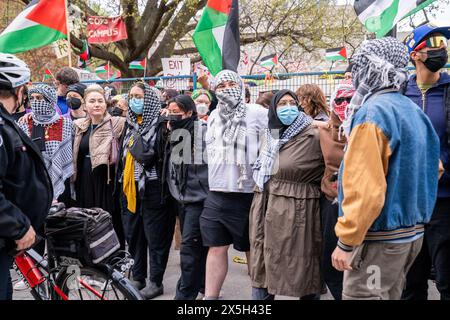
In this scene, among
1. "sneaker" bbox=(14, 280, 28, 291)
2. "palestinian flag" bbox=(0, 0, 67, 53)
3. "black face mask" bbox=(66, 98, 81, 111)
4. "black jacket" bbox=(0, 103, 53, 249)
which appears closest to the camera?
"black jacket" bbox=(0, 103, 53, 249)

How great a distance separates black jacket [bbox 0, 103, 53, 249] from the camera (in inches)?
105

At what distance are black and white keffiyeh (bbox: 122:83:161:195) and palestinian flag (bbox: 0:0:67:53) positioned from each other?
222cm

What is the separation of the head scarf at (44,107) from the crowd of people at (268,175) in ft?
0.04

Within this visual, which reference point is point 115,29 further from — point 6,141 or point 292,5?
point 6,141

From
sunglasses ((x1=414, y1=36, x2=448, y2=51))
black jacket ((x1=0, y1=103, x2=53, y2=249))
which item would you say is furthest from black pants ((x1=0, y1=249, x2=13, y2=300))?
sunglasses ((x1=414, y1=36, x2=448, y2=51))

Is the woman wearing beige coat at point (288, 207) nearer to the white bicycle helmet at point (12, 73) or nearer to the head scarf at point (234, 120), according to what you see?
the head scarf at point (234, 120)

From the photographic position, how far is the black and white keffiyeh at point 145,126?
4691 mm

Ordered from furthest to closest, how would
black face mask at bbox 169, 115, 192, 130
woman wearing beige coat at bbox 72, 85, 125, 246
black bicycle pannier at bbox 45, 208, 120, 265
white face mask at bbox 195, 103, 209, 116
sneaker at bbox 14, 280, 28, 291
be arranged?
1. white face mask at bbox 195, 103, 209, 116
2. woman wearing beige coat at bbox 72, 85, 125, 246
3. sneaker at bbox 14, 280, 28, 291
4. black face mask at bbox 169, 115, 192, 130
5. black bicycle pannier at bbox 45, 208, 120, 265

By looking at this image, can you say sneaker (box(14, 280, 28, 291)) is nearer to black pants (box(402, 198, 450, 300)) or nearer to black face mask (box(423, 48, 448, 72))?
black pants (box(402, 198, 450, 300))

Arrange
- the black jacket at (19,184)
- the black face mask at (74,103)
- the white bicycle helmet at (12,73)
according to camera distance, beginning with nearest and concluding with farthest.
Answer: the black jacket at (19,184), the white bicycle helmet at (12,73), the black face mask at (74,103)

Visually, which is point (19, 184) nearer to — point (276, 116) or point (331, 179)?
point (276, 116)

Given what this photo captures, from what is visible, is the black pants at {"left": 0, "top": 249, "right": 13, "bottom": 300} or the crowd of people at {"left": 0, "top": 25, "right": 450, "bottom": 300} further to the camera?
the black pants at {"left": 0, "top": 249, "right": 13, "bottom": 300}

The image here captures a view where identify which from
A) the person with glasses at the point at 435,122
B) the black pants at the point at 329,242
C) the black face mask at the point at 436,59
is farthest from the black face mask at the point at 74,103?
the black face mask at the point at 436,59
